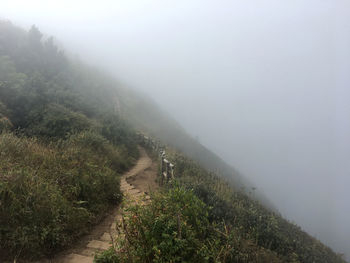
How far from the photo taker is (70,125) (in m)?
11.3

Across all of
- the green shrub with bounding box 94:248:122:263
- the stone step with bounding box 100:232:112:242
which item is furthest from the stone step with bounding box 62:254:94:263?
the green shrub with bounding box 94:248:122:263

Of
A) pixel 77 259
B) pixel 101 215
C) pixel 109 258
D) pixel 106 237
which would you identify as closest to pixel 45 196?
pixel 77 259

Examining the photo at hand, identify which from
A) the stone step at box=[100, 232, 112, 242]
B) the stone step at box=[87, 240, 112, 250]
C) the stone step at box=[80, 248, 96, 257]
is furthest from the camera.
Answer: the stone step at box=[100, 232, 112, 242]

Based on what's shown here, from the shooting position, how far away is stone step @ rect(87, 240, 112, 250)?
426 cm

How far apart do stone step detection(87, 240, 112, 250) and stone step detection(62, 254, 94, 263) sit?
0.35 m

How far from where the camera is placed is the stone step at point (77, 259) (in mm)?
3799

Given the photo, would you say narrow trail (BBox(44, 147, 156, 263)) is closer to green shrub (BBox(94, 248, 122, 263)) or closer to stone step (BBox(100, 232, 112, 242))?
stone step (BBox(100, 232, 112, 242))

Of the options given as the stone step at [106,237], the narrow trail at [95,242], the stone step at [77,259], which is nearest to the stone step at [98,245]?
A: the narrow trail at [95,242]

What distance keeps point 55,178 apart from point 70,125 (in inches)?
265

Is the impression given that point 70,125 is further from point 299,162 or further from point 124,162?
point 299,162

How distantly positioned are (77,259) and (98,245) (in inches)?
20.9

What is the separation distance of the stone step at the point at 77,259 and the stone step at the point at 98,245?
35cm

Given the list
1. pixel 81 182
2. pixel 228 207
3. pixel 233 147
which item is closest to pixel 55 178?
pixel 81 182

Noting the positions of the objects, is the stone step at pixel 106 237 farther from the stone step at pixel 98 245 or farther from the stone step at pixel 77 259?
the stone step at pixel 77 259
